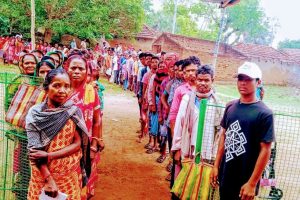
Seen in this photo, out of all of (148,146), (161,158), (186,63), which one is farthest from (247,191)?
(148,146)

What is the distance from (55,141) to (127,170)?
11.1 feet

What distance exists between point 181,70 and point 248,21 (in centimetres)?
5017

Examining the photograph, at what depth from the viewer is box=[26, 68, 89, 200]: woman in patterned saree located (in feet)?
8.77

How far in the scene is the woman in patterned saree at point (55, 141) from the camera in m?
2.67

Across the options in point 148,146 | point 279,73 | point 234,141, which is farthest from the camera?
point 279,73

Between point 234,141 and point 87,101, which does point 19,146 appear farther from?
point 234,141

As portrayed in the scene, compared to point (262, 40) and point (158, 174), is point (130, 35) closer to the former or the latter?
point (158, 174)

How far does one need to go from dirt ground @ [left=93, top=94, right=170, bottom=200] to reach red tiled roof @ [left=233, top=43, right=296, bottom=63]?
75.0 ft

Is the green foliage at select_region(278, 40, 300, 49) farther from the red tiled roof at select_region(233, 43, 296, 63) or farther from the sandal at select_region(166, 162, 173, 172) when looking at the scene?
the sandal at select_region(166, 162, 173, 172)

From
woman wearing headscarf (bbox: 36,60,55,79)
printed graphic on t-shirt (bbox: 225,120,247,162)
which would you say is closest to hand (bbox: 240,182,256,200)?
printed graphic on t-shirt (bbox: 225,120,247,162)

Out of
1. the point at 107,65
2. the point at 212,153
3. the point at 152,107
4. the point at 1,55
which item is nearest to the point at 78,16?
the point at 107,65

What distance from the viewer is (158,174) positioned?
5.91m

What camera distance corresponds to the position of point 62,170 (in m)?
2.79

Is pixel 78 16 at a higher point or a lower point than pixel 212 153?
higher
